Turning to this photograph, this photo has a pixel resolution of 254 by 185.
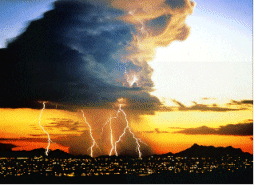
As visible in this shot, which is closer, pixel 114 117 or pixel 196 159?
pixel 114 117

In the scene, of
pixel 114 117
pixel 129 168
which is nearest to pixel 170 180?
pixel 129 168

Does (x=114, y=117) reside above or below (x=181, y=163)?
above

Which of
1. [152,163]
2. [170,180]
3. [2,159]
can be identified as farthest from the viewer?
[152,163]

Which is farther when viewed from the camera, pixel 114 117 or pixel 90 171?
pixel 90 171

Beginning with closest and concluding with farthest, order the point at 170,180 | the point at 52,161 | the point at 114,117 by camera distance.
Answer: the point at 114,117, the point at 170,180, the point at 52,161

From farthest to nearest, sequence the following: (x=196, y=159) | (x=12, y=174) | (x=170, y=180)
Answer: (x=196, y=159), (x=12, y=174), (x=170, y=180)

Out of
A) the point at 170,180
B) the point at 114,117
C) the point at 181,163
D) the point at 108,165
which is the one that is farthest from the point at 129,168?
the point at 181,163

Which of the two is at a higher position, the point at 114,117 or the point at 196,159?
the point at 114,117

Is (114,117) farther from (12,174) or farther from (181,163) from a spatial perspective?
(181,163)

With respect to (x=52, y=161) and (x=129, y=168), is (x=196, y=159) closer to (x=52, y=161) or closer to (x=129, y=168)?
(x=129, y=168)
